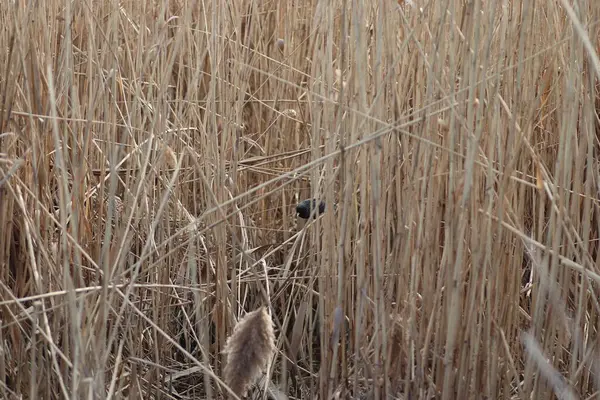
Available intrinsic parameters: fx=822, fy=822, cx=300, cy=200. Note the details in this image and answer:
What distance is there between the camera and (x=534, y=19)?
3.44 ft

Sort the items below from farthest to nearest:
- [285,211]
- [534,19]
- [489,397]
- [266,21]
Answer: [266,21], [285,211], [534,19], [489,397]

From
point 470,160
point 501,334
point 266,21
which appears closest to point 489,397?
point 501,334

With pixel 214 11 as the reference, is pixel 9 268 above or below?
below

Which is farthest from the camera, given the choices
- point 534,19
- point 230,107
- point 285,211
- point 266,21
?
point 266,21

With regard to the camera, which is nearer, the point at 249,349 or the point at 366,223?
the point at 249,349

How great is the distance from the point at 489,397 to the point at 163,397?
502 millimetres

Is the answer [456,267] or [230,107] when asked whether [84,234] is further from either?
[456,267]

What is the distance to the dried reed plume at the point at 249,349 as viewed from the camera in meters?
0.74

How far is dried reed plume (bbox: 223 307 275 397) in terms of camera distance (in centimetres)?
74

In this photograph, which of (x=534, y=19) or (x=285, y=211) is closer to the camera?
(x=534, y=19)

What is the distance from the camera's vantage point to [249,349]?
0.74 metres

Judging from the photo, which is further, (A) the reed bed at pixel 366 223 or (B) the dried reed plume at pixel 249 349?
(A) the reed bed at pixel 366 223

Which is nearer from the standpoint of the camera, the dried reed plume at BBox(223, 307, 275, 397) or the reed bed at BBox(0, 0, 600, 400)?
the dried reed plume at BBox(223, 307, 275, 397)

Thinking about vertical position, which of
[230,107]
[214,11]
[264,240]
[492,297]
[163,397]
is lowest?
[163,397]
